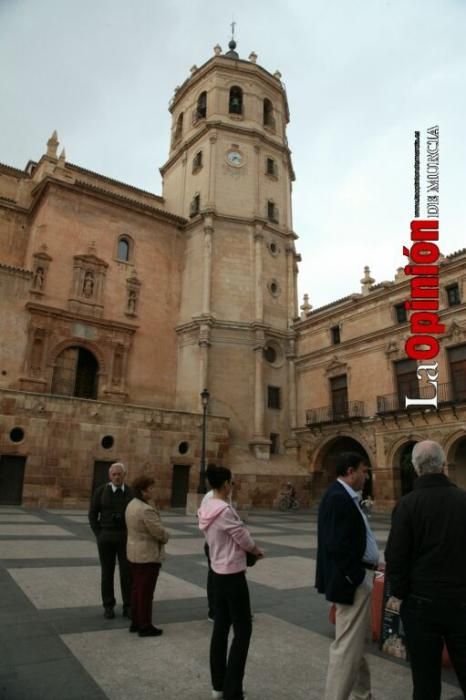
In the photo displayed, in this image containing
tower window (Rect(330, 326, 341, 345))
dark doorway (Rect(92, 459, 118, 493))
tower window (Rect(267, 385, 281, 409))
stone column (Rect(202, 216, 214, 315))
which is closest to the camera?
dark doorway (Rect(92, 459, 118, 493))

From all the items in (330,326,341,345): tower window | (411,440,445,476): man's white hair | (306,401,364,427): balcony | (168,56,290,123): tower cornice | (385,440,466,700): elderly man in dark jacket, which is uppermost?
(168,56,290,123): tower cornice

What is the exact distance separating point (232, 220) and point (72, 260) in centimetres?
1026

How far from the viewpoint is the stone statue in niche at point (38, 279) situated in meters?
24.9

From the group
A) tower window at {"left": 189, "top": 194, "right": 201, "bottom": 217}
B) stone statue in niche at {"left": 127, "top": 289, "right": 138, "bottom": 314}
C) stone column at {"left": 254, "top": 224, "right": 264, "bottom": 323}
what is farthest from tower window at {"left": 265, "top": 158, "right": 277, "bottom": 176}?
stone statue in niche at {"left": 127, "top": 289, "right": 138, "bottom": 314}

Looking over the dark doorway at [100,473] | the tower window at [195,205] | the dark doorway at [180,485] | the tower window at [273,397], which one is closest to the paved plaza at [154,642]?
the dark doorway at [100,473]

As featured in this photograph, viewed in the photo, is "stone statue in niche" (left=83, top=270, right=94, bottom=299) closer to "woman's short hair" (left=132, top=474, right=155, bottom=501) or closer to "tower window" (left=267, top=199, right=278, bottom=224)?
"tower window" (left=267, top=199, right=278, bottom=224)

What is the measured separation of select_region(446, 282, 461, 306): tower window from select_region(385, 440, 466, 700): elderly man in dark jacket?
2093cm

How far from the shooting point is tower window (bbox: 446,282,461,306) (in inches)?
852

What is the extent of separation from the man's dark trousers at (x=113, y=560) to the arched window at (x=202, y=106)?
33749 mm

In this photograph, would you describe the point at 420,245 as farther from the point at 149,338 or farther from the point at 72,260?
the point at 72,260

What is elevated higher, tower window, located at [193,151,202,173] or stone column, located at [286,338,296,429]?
tower window, located at [193,151,202,173]

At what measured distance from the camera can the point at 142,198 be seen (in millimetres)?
32781

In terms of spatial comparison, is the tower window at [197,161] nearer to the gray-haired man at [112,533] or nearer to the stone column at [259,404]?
the stone column at [259,404]

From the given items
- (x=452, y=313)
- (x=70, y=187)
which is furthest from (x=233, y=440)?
(x=70, y=187)
